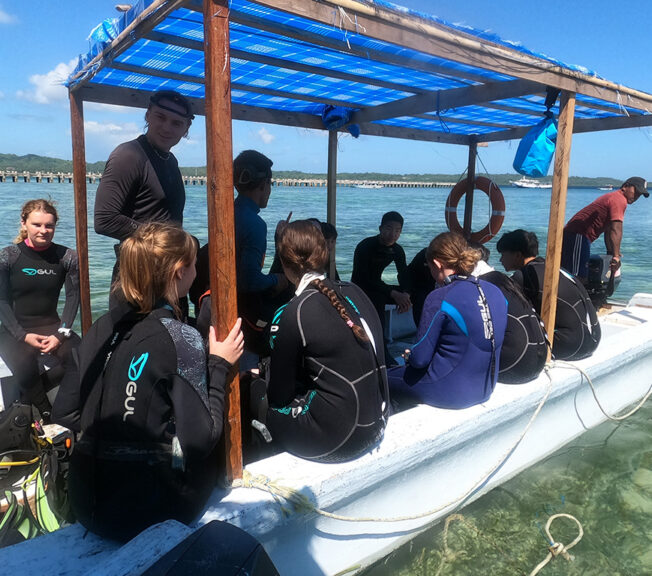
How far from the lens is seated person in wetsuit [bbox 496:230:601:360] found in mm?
3527

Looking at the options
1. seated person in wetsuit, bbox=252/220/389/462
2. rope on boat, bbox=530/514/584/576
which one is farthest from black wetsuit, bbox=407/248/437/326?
seated person in wetsuit, bbox=252/220/389/462

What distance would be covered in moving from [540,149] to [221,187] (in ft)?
7.77

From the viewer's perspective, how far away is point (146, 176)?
2688 mm

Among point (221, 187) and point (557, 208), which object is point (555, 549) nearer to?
point (557, 208)

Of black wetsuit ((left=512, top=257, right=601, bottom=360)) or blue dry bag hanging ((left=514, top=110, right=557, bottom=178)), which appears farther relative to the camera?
black wetsuit ((left=512, top=257, right=601, bottom=360))

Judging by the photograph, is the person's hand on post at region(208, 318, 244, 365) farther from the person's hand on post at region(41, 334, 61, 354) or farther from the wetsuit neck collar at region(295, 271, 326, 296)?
the person's hand on post at region(41, 334, 61, 354)

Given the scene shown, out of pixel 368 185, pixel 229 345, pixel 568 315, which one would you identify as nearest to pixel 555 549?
pixel 568 315

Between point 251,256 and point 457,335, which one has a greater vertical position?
point 251,256

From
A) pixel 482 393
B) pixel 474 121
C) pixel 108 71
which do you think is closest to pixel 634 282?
pixel 474 121

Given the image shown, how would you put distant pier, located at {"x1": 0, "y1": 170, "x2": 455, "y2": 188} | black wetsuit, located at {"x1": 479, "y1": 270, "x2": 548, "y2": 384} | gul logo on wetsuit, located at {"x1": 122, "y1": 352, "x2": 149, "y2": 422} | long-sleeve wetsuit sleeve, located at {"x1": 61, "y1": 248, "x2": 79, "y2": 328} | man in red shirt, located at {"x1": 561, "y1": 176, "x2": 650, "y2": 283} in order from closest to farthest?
1. gul logo on wetsuit, located at {"x1": 122, "y1": 352, "x2": 149, "y2": 422}
2. black wetsuit, located at {"x1": 479, "y1": 270, "x2": 548, "y2": 384}
3. long-sleeve wetsuit sleeve, located at {"x1": 61, "y1": 248, "x2": 79, "y2": 328}
4. man in red shirt, located at {"x1": 561, "y1": 176, "x2": 650, "y2": 283}
5. distant pier, located at {"x1": 0, "y1": 170, "x2": 455, "y2": 188}

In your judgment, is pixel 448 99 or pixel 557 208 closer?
pixel 557 208

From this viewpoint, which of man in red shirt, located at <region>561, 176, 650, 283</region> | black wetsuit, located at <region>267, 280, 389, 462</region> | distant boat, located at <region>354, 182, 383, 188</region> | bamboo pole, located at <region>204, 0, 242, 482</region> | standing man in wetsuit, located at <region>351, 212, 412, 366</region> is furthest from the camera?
distant boat, located at <region>354, 182, 383, 188</region>

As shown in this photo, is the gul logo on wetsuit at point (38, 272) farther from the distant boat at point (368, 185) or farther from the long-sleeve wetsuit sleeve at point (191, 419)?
the distant boat at point (368, 185)

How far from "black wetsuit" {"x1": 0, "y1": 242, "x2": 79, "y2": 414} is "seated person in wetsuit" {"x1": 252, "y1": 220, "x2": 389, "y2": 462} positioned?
72.8 inches
